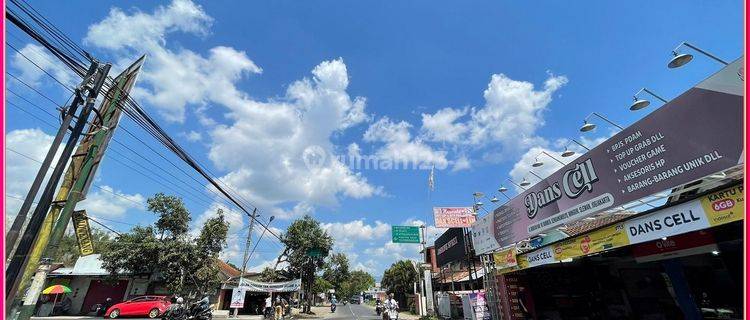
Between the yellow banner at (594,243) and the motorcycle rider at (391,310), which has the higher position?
the yellow banner at (594,243)

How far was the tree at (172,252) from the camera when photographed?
27.2m

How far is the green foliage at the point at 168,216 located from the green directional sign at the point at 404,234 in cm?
1659

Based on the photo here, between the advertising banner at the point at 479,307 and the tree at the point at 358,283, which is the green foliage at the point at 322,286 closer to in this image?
the tree at the point at 358,283

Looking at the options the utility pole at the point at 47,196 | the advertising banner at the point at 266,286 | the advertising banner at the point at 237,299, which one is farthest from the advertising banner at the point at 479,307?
the advertising banner at the point at 266,286

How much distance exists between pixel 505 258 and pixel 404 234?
47.4 feet

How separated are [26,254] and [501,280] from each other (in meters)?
14.7

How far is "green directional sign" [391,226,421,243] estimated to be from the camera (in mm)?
27453

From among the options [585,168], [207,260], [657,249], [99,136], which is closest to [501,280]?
[657,249]

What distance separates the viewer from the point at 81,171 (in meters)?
10.1

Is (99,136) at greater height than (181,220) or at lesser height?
lesser

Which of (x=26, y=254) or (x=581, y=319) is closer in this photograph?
(x=26, y=254)

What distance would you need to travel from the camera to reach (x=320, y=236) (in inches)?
1486

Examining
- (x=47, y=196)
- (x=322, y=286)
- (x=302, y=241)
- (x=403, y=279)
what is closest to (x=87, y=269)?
(x=302, y=241)

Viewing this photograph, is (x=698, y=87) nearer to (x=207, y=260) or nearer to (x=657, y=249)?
(x=657, y=249)
